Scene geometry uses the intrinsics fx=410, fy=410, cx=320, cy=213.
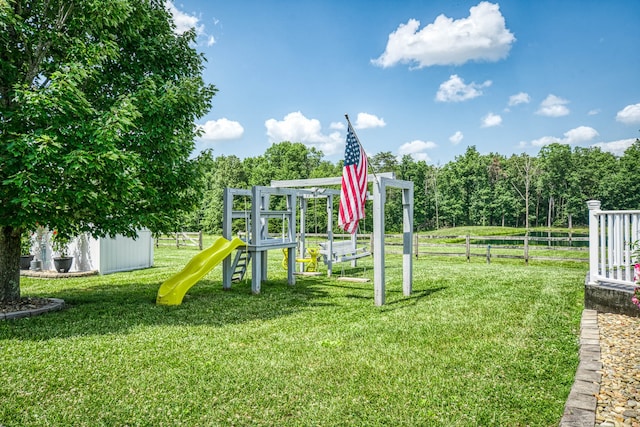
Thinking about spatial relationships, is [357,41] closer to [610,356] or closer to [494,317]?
[494,317]

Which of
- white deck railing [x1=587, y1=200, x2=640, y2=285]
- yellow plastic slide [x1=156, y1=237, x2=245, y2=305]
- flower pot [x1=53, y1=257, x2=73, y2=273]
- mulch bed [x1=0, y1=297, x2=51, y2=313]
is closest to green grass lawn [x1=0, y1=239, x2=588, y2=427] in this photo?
yellow plastic slide [x1=156, y1=237, x2=245, y2=305]

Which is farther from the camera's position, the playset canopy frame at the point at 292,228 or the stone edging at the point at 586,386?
the playset canopy frame at the point at 292,228

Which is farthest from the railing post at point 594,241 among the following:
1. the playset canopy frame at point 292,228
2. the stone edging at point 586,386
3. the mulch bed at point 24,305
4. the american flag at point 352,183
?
the mulch bed at point 24,305

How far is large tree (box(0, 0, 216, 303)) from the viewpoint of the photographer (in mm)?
5578

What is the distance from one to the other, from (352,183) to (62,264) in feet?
30.4

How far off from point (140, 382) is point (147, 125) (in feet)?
14.4

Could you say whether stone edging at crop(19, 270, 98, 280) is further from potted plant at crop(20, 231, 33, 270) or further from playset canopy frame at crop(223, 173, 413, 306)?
playset canopy frame at crop(223, 173, 413, 306)

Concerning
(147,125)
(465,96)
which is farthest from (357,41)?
(465,96)

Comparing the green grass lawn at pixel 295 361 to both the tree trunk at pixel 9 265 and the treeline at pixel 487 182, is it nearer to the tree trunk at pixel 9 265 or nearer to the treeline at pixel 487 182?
the tree trunk at pixel 9 265

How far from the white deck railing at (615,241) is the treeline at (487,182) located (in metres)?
37.0

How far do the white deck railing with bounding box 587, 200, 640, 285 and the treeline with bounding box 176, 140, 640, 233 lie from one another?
3700 centimetres

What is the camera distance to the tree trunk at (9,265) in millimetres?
6625

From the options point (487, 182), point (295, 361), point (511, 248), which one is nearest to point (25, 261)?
point (295, 361)

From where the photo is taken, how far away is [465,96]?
41.3 meters
